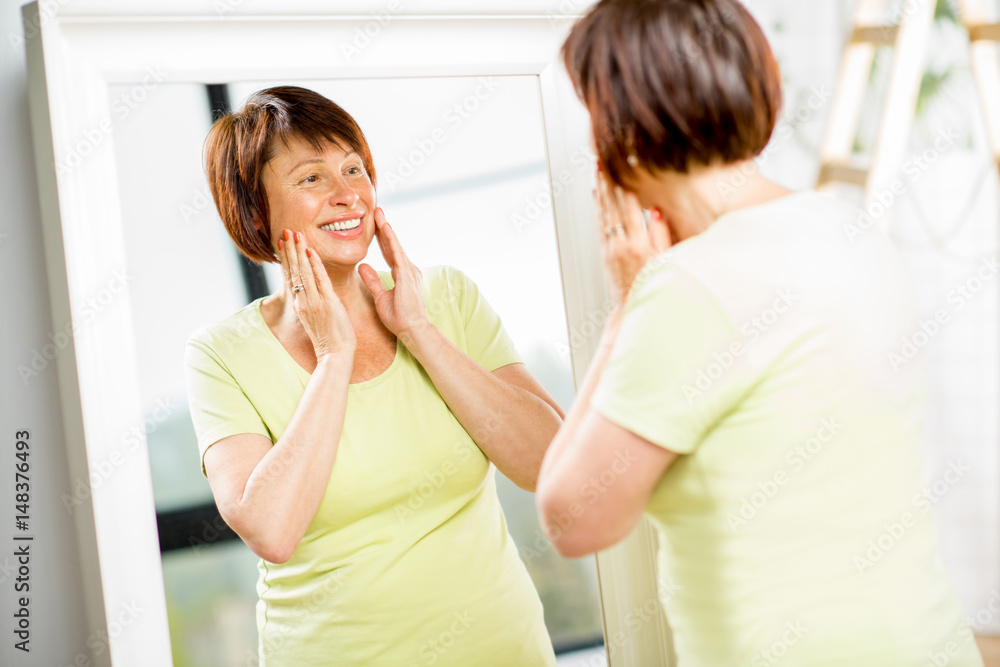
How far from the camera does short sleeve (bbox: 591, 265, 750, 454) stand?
606 millimetres

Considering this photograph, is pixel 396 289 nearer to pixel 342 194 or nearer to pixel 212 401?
pixel 342 194

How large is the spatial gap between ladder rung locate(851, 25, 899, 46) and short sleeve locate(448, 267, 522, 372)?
88 cm

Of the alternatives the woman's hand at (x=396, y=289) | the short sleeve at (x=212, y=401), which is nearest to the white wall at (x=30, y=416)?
the short sleeve at (x=212, y=401)

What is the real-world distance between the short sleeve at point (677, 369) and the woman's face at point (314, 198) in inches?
21.7

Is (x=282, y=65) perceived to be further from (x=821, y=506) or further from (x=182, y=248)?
(x=821, y=506)

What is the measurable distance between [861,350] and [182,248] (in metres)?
0.81

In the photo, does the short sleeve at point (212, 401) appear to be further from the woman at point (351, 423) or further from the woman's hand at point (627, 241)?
the woman's hand at point (627, 241)

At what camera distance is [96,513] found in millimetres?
965

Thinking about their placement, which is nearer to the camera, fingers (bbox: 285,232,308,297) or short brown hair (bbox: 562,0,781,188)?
short brown hair (bbox: 562,0,781,188)

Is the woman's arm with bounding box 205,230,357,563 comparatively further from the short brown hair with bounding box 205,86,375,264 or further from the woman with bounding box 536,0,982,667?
the woman with bounding box 536,0,982,667

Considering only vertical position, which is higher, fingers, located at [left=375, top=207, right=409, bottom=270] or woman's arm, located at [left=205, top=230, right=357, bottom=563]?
fingers, located at [left=375, top=207, right=409, bottom=270]

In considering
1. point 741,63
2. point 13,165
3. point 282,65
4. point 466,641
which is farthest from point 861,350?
point 13,165

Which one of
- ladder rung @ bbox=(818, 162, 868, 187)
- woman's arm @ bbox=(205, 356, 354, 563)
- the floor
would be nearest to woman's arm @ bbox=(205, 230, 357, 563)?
woman's arm @ bbox=(205, 356, 354, 563)

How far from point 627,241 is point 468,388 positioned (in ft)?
1.12
